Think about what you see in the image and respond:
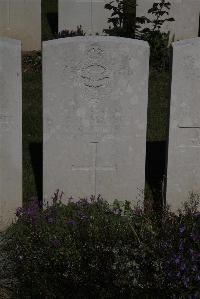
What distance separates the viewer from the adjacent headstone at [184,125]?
5.36m

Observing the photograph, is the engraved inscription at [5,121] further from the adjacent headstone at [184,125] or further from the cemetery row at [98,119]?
the adjacent headstone at [184,125]

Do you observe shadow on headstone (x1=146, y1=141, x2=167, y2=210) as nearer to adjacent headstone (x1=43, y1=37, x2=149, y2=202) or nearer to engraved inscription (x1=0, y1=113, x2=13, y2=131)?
adjacent headstone (x1=43, y1=37, x2=149, y2=202)

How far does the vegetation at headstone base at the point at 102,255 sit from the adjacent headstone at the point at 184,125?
607mm

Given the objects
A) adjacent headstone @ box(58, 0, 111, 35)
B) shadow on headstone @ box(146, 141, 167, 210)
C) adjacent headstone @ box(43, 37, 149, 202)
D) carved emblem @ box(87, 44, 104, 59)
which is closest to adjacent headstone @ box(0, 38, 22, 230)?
adjacent headstone @ box(43, 37, 149, 202)

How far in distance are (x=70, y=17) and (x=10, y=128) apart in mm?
6715

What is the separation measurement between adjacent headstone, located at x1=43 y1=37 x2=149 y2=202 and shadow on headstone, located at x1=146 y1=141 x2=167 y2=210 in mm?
366

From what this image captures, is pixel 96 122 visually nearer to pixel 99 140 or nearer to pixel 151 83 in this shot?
pixel 99 140

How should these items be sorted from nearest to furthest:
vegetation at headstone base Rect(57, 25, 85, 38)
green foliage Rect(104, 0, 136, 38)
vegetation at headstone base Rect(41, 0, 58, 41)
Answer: green foliage Rect(104, 0, 136, 38) < vegetation at headstone base Rect(57, 25, 85, 38) < vegetation at headstone base Rect(41, 0, 58, 41)

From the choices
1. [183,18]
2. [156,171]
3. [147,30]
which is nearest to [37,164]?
[156,171]

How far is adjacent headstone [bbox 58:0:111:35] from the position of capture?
38.2ft

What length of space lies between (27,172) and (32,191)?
0.48 metres

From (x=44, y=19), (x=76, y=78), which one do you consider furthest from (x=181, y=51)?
(x=44, y=19)

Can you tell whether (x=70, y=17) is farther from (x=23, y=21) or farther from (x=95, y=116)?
(x=95, y=116)

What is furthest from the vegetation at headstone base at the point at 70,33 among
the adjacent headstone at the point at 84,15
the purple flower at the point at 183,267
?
the purple flower at the point at 183,267
